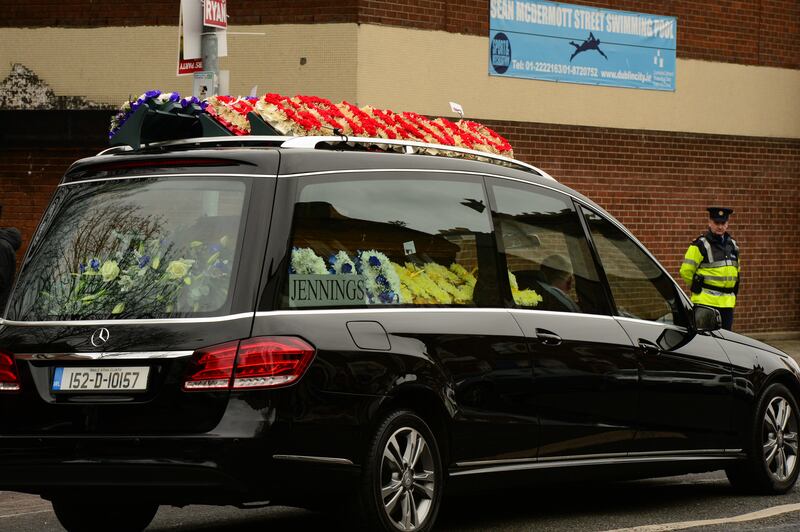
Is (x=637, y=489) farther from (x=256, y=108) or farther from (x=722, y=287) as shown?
(x=722, y=287)

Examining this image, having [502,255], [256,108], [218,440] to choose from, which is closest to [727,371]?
[502,255]

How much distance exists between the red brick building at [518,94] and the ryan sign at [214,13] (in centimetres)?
334

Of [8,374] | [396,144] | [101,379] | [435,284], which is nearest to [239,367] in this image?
[101,379]

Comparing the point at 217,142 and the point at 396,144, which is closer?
the point at 217,142

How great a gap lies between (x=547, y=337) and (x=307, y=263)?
158cm

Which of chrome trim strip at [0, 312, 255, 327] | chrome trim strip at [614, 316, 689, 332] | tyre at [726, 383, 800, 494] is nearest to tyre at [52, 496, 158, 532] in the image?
chrome trim strip at [0, 312, 255, 327]

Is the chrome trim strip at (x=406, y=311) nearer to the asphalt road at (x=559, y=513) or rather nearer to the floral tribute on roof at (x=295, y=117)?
the floral tribute on roof at (x=295, y=117)

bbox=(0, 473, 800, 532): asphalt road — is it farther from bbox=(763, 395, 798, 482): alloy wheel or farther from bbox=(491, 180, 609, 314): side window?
bbox=(491, 180, 609, 314): side window

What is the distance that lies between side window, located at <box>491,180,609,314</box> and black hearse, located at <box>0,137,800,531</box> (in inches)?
0.5

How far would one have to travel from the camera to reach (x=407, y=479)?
261 inches

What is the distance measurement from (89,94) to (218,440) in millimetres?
11164

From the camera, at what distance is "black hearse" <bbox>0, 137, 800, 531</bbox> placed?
604 centimetres

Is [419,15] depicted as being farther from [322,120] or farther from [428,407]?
[428,407]

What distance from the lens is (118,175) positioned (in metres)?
6.61
